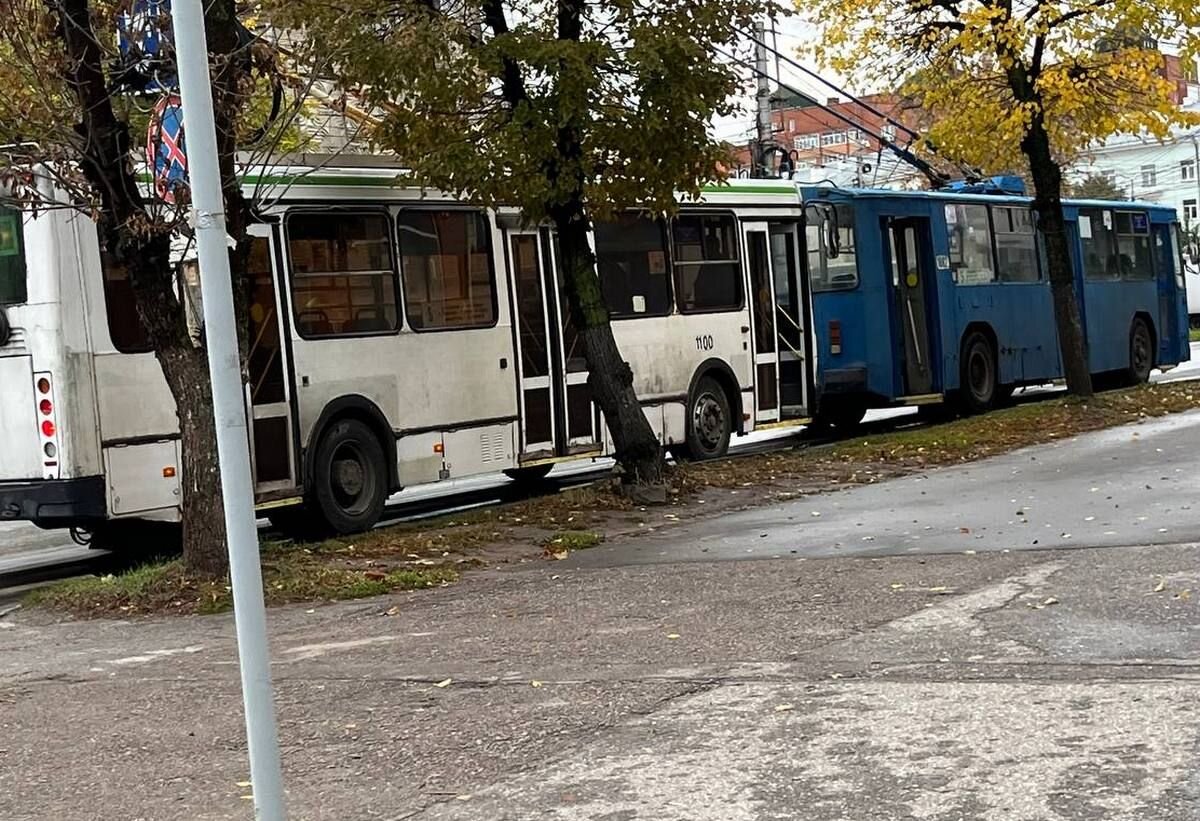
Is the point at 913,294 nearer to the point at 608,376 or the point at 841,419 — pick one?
the point at 841,419

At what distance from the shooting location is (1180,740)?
583 cm

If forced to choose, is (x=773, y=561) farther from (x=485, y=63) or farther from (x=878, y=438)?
(x=878, y=438)

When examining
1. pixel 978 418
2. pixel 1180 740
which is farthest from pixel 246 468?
pixel 978 418

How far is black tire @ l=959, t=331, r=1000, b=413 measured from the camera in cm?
2314

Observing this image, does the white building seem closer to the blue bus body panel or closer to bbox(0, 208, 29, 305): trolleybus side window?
the blue bus body panel

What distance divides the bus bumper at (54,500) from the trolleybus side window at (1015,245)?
15.1 meters

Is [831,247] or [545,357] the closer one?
[545,357]

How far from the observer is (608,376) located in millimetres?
15352

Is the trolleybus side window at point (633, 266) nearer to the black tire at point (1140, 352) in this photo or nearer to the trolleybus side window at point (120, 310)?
the trolleybus side window at point (120, 310)

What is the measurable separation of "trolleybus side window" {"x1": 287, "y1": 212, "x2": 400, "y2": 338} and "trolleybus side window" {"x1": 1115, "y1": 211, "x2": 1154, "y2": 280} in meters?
16.1

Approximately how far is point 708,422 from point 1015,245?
315 inches

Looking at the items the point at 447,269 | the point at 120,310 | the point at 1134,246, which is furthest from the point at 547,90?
the point at 1134,246

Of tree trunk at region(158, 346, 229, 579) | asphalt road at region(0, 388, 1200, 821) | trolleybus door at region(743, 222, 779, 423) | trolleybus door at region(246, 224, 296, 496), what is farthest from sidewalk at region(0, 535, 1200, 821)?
trolleybus door at region(743, 222, 779, 423)

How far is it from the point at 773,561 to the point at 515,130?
15.2ft
